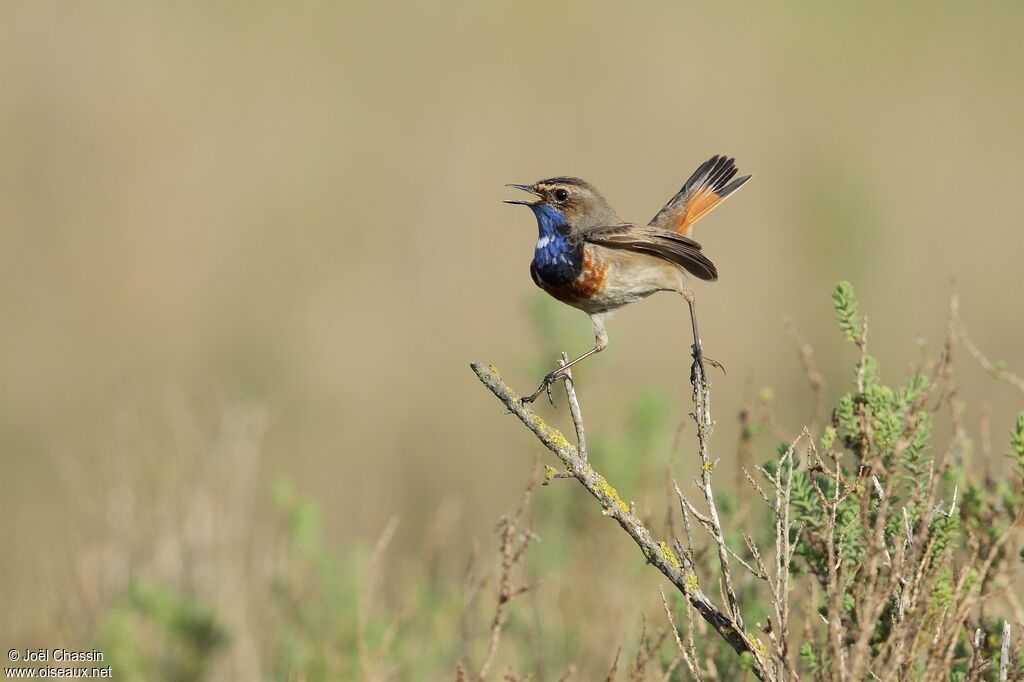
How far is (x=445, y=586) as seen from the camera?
217 inches

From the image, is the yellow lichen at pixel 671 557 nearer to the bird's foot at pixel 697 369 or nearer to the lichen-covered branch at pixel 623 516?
the lichen-covered branch at pixel 623 516

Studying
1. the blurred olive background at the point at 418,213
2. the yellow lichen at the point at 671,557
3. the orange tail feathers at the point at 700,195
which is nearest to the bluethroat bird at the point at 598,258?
the orange tail feathers at the point at 700,195

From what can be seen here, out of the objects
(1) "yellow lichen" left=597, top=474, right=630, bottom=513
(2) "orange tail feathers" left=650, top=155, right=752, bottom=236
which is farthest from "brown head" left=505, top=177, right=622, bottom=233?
(1) "yellow lichen" left=597, top=474, right=630, bottom=513

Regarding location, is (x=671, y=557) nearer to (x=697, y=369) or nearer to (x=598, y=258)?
(x=697, y=369)

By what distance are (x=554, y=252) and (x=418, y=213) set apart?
25.0 ft

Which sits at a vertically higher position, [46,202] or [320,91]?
[320,91]

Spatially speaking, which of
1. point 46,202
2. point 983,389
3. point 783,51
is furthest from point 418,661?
point 783,51

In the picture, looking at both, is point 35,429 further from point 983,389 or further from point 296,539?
point 983,389

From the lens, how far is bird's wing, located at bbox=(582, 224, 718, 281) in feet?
12.0

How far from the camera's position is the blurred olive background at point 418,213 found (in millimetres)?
9664

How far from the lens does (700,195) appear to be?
15.5 ft

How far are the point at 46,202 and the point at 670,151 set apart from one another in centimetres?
556

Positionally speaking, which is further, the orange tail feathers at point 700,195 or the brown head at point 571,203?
the orange tail feathers at point 700,195

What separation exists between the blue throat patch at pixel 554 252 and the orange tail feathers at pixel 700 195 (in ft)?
1.94
